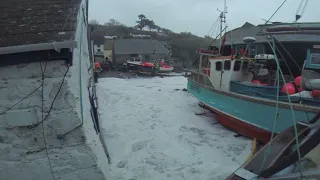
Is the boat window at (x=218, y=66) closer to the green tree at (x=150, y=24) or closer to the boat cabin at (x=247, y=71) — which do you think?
the boat cabin at (x=247, y=71)

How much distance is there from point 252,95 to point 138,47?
3615cm

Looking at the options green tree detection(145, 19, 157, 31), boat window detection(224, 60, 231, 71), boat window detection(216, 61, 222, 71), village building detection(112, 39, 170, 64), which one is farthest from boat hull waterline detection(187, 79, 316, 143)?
green tree detection(145, 19, 157, 31)

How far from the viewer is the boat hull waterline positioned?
6.29m

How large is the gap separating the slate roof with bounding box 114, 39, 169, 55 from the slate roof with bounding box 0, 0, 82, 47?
3761cm

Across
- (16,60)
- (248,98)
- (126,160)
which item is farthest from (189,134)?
(16,60)

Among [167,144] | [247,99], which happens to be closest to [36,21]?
[167,144]

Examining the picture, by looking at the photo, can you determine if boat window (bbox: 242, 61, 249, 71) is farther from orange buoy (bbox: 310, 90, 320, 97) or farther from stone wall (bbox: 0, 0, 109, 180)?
stone wall (bbox: 0, 0, 109, 180)

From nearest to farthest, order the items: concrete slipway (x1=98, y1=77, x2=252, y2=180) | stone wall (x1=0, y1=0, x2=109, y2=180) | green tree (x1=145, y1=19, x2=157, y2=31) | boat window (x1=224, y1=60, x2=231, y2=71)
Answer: stone wall (x1=0, y1=0, x2=109, y2=180), concrete slipway (x1=98, y1=77, x2=252, y2=180), boat window (x1=224, y1=60, x2=231, y2=71), green tree (x1=145, y1=19, x2=157, y2=31)

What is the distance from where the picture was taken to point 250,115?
7.40m

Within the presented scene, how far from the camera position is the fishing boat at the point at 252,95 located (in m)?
6.27

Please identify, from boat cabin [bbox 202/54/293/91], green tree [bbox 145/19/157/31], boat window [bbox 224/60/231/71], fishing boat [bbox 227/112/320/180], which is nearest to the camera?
fishing boat [bbox 227/112/320/180]

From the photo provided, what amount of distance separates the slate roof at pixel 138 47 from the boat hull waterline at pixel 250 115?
3313cm

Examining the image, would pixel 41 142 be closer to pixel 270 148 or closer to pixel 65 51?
pixel 65 51

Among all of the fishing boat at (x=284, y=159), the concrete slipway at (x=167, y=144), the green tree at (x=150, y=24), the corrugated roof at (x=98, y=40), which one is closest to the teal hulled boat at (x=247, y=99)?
the concrete slipway at (x=167, y=144)
